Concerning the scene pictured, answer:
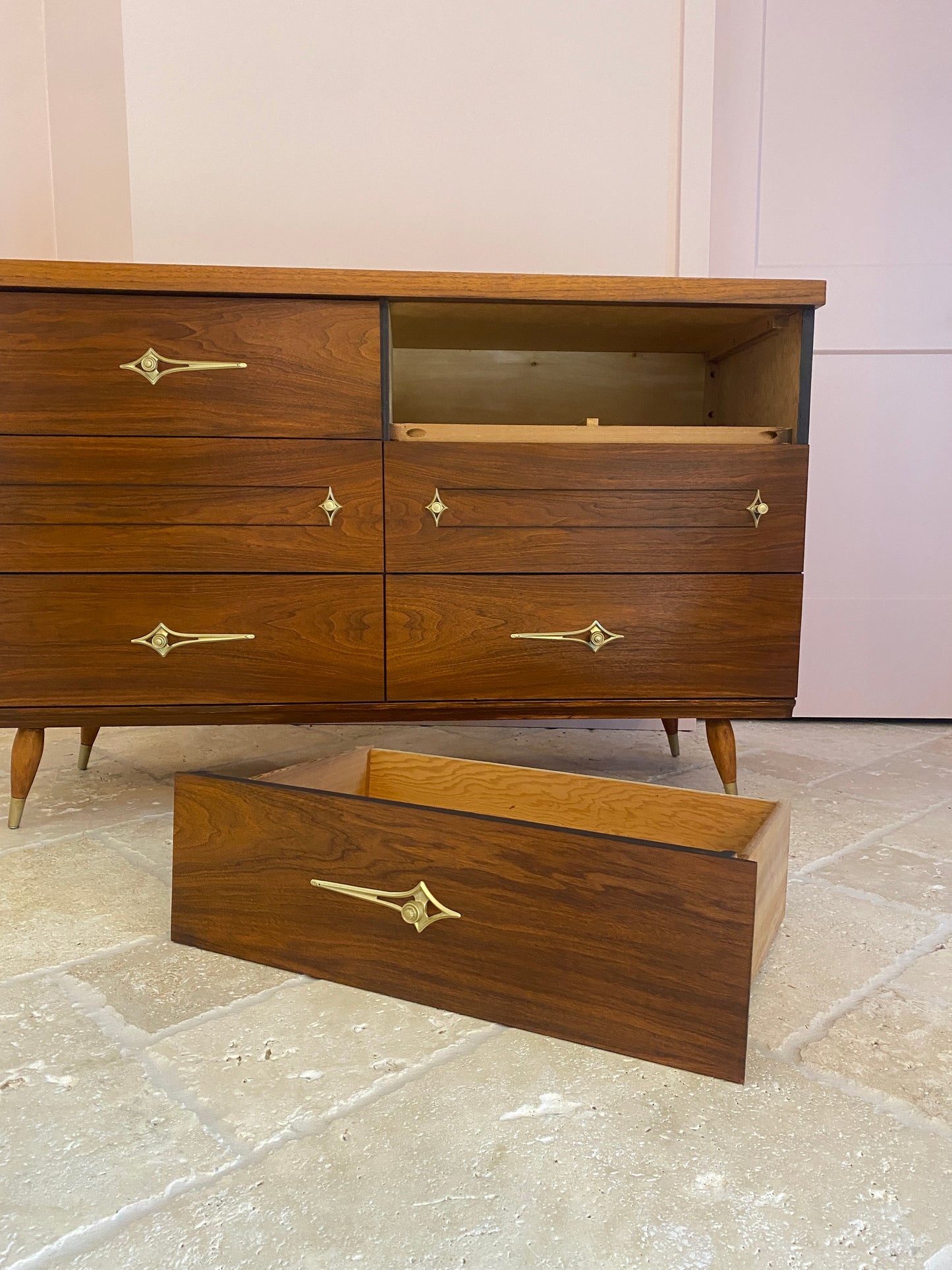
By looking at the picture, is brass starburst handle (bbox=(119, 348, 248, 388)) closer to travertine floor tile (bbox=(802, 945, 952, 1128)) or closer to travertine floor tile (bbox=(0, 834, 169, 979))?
travertine floor tile (bbox=(0, 834, 169, 979))

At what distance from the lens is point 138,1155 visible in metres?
0.62

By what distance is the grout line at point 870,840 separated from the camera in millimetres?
1152

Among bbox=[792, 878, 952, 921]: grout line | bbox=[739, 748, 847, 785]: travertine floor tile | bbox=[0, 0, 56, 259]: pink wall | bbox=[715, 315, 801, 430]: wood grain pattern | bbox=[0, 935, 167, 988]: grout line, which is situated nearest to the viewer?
bbox=[0, 935, 167, 988]: grout line

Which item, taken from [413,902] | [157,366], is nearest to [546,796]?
[413,902]

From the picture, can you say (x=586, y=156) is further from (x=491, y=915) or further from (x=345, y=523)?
(x=491, y=915)

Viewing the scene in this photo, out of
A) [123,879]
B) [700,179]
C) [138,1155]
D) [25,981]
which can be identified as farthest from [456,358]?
[138,1155]

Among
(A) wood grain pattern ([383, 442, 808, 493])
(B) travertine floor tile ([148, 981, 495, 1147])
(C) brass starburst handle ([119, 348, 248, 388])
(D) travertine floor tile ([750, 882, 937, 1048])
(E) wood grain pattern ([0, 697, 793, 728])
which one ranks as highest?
(C) brass starburst handle ([119, 348, 248, 388])

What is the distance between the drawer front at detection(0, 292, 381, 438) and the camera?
45.5 inches

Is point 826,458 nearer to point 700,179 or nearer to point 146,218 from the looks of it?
point 700,179

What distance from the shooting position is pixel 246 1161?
61cm

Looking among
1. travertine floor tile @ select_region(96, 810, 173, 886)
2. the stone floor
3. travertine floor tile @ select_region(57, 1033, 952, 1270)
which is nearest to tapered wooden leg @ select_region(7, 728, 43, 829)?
travertine floor tile @ select_region(96, 810, 173, 886)

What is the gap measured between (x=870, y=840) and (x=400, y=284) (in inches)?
38.5

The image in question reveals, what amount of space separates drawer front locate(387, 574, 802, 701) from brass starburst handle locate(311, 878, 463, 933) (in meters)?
0.46

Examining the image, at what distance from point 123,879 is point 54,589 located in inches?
15.1
